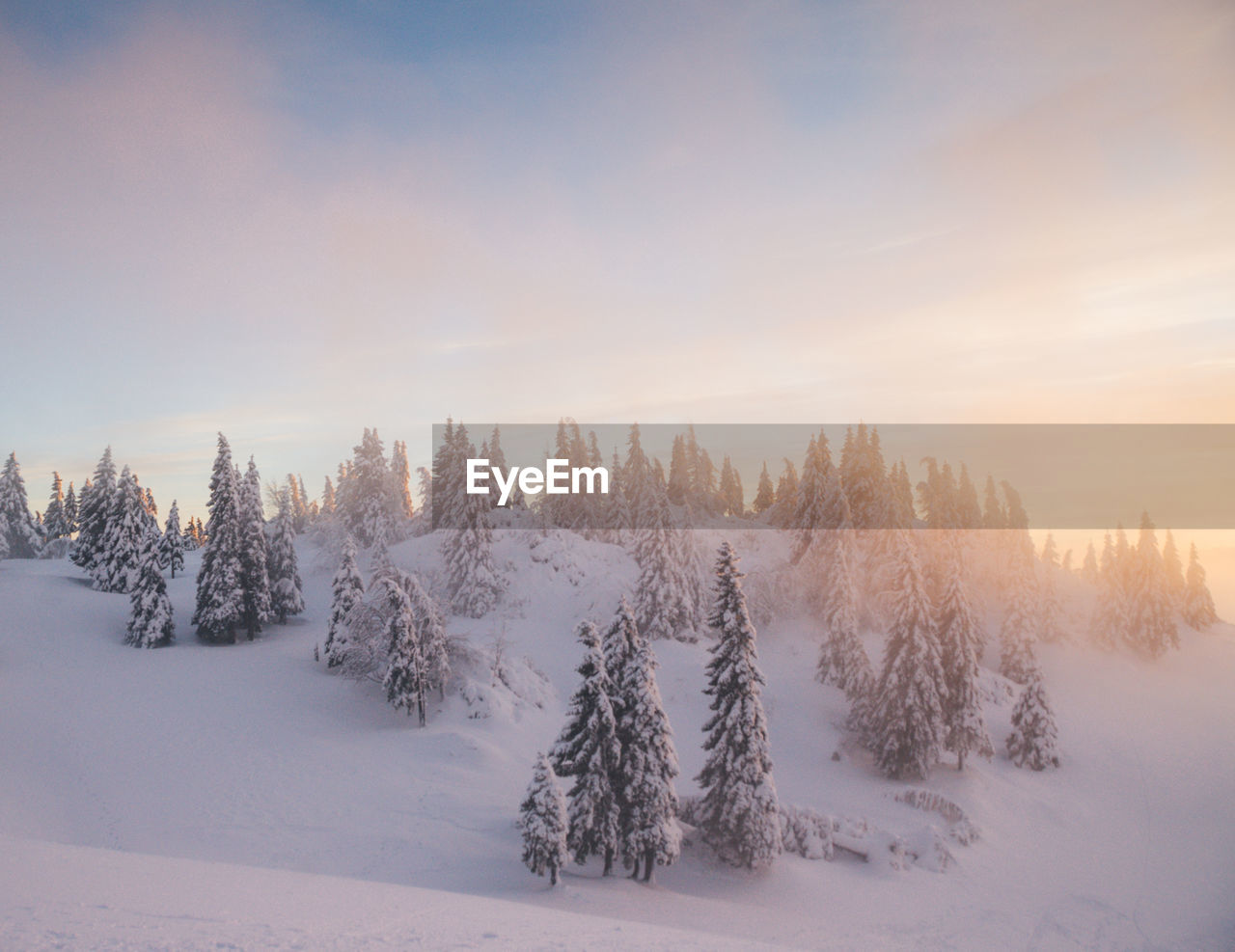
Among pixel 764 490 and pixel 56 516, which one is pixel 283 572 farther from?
pixel 764 490

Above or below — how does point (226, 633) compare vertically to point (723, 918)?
above

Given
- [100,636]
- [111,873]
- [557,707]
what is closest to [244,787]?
[111,873]

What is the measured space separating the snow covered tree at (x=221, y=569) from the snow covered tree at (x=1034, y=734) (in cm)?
5588

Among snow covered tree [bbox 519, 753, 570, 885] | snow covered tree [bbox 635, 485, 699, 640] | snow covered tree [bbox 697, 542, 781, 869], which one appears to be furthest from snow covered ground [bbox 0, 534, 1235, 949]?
snow covered tree [bbox 635, 485, 699, 640]

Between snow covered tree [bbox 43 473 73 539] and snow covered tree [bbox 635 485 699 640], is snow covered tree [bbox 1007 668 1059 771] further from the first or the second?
snow covered tree [bbox 43 473 73 539]

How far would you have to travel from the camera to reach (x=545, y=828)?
894 inches

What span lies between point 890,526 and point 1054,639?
2621cm

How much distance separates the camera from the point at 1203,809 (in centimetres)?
4084

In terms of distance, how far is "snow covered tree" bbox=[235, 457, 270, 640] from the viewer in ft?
167

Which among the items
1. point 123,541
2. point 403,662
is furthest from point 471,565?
point 123,541

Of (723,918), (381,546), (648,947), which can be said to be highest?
(381,546)

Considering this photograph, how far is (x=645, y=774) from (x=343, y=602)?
87.8 feet

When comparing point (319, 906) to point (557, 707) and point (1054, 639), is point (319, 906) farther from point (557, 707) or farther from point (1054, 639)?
point (1054, 639)

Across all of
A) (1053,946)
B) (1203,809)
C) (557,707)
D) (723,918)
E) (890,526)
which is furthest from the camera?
(890,526)
